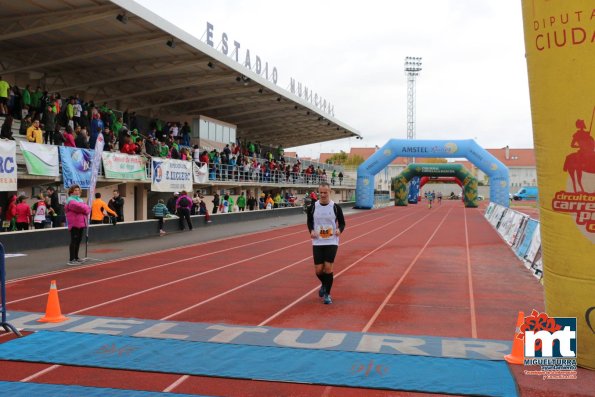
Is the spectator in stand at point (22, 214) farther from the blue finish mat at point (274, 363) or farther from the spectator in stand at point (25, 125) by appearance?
the blue finish mat at point (274, 363)

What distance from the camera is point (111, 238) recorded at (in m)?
17.5

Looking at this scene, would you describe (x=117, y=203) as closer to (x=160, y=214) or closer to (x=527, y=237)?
(x=160, y=214)

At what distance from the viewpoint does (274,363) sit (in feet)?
17.2

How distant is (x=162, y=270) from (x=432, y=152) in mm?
34465

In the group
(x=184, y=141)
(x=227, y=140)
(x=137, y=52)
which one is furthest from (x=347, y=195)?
(x=137, y=52)

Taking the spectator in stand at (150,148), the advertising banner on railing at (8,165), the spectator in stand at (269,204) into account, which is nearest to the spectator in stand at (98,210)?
the advertising banner on railing at (8,165)

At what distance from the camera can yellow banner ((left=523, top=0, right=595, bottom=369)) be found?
4.91m

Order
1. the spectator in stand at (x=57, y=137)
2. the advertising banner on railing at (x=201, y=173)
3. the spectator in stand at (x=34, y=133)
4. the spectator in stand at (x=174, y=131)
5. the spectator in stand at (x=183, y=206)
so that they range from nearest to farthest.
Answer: the spectator in stand at (x=34, y=133)
the spectator in stand at (x=57, y=137)
the spectator in stand at (x=183, y=206)
the advertising banner on railing at (x=201, y=173)
the spectator in stand at (x=174, y=131)

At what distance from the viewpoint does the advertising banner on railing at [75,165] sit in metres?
16.6

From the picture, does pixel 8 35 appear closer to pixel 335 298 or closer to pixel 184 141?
pixel 184 141

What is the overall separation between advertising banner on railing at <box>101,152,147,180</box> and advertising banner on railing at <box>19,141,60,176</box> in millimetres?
2498

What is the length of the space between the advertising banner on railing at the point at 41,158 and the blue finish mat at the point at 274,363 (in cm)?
1067

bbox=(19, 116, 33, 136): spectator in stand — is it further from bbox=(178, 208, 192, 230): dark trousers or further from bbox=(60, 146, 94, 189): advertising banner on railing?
bbox=(178, 208, 192, 230): dark trousers

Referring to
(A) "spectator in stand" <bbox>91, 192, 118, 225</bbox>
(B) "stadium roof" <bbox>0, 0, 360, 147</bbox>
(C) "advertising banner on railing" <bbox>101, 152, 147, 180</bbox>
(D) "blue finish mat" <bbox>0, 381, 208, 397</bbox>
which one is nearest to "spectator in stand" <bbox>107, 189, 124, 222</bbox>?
(C) "advertising banner on railing" <bbox>101, 152, 147, 180</bbox>
